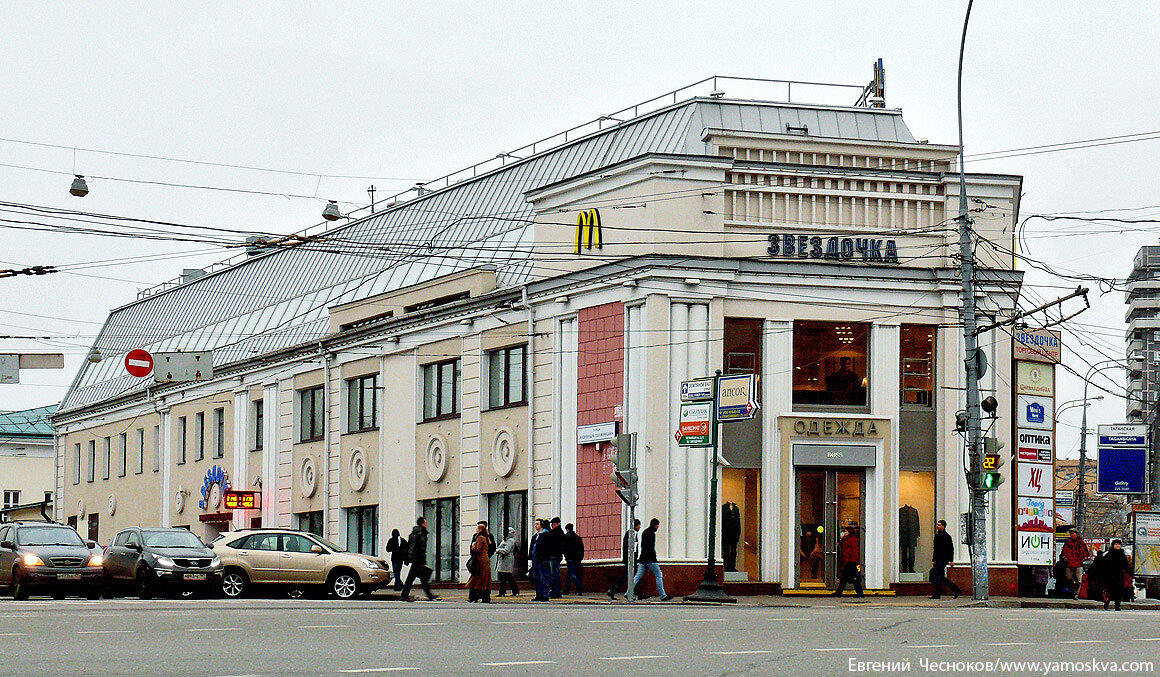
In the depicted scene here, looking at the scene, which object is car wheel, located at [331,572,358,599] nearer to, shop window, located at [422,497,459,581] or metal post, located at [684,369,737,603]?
metal post, located at [684,369,737,603]

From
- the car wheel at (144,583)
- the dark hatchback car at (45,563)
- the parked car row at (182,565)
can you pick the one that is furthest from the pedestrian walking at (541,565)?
the dark hatchback car at (45,563)

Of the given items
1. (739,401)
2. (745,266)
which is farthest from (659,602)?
(745,266)

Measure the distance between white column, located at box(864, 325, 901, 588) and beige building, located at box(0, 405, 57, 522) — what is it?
59.5m

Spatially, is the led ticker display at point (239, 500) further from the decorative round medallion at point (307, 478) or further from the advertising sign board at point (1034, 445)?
the advertising sign board at point (1034, 445)

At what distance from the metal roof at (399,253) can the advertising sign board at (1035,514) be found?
844 cm

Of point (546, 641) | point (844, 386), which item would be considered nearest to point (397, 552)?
point (844, 386)

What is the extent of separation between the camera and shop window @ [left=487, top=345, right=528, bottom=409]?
4016 cm

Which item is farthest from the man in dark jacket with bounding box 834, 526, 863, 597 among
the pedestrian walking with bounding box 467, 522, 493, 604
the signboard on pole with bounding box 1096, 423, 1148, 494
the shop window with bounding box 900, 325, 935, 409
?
the signboard on pole with bounding box 1096, 423, 1148, 494

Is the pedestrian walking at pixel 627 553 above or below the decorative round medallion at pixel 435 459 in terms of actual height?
below

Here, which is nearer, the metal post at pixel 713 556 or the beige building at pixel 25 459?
the metal post at pixel 713 556

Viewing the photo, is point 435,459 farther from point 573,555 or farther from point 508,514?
point 573,555

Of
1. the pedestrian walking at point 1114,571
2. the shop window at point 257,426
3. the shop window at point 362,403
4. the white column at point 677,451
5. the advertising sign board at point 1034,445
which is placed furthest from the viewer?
the shop window at point 257,426

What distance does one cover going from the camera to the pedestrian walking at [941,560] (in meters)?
34.7

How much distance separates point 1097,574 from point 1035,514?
5350 millimetres
